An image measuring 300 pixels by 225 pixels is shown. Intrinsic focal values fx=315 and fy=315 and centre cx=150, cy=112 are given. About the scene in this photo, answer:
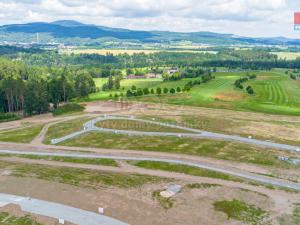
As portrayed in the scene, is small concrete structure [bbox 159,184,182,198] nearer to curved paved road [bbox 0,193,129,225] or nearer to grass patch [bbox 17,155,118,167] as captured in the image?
curved paved road [bbox 0,193,129,225]

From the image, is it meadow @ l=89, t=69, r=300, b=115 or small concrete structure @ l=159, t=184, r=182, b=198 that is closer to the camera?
small concrete structure @ l=159, t=184, r=182, b=198

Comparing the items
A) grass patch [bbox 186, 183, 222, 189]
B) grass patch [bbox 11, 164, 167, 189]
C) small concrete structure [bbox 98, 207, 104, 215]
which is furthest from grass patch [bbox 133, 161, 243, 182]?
small concrete structure [bbox 98, 207, 104, 215]

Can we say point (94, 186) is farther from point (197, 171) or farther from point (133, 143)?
point (133, 143)

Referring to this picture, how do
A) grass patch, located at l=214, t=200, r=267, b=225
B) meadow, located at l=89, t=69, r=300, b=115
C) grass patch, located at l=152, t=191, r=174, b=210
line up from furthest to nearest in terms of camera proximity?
meadow, located at l=89, t=69, r=300, b=115, grass patch, located at l=152, t=191, r=174, b=210, grass patch, located at l=214, t=200, r=267, b=225

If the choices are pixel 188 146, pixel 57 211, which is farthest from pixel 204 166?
pixel 57 211

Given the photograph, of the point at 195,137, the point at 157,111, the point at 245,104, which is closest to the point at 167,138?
the point at 195,137

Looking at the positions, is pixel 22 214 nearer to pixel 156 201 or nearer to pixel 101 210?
pixel 101 210
